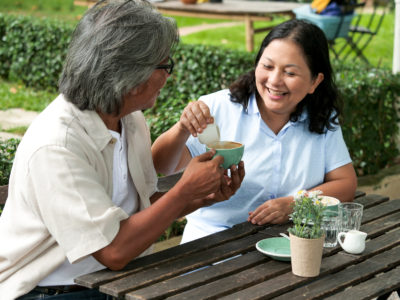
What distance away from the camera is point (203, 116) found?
260 cm

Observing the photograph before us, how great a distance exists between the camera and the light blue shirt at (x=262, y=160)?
2975mm

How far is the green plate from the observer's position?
7.62 feet

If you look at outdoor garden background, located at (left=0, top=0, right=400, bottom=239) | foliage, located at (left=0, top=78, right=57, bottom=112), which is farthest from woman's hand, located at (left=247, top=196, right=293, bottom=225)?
foliage, located at (left=0, top=78, right=57, bottom=112)

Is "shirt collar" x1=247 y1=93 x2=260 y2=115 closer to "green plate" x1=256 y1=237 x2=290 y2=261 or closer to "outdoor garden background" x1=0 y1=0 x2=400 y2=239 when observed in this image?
"green plate" x1=256 y1=237 x2=290 y2=261

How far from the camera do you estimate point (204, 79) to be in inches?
251

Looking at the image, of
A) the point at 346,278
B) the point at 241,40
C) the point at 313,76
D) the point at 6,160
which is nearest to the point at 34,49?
the point at 241,40

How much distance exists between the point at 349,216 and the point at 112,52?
106 centimetres

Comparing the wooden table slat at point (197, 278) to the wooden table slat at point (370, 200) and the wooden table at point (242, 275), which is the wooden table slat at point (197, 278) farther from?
the wooden table slat at point (370, 200)

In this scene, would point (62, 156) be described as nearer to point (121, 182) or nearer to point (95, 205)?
point (95, 205)

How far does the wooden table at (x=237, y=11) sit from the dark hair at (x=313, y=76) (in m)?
5.41

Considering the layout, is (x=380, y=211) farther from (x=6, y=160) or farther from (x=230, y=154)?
(x=6, y=160)

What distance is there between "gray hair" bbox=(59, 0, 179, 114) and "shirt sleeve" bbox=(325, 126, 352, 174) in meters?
1.02

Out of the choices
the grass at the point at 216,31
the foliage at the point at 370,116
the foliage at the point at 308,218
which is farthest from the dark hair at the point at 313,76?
the grass at the point at 216,31

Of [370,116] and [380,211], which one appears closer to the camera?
[380,211]
